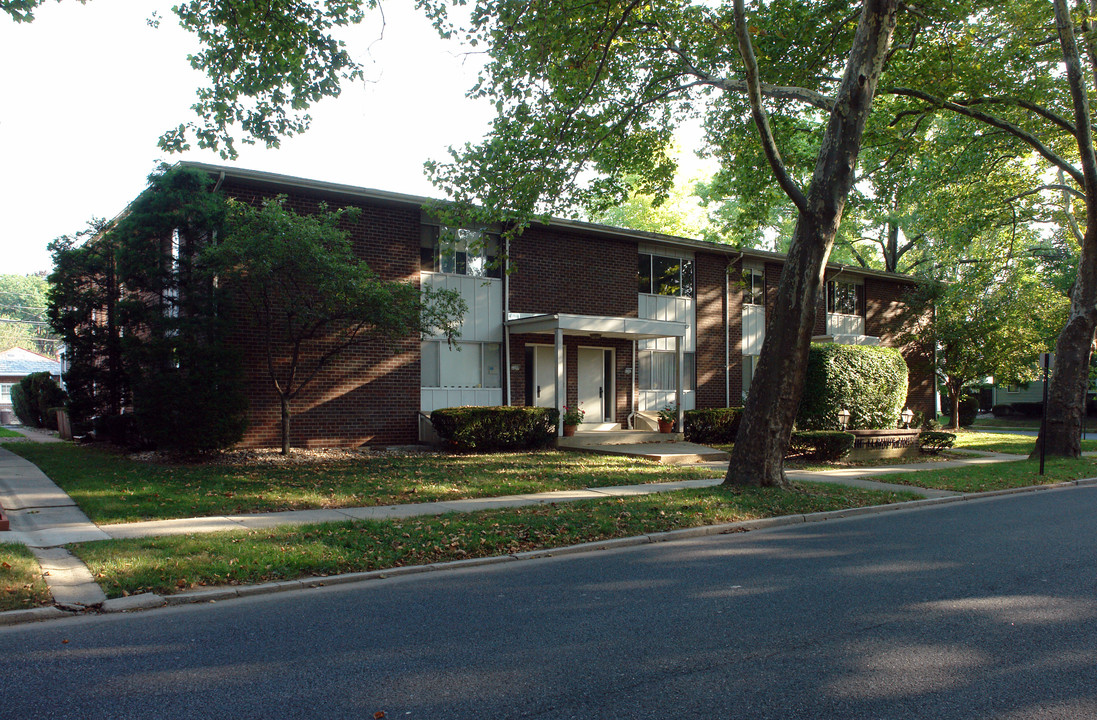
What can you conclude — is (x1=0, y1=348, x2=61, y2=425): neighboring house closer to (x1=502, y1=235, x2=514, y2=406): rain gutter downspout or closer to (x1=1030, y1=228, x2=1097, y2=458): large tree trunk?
(x1=502, y1=235, x2=514, y2=406): rain gutter downspout

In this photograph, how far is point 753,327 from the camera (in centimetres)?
2556

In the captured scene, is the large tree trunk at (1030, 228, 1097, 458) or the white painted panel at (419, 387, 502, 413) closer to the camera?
the large tree trunk at (1030, 228, 1097, 458)

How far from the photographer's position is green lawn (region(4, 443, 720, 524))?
10.2 m

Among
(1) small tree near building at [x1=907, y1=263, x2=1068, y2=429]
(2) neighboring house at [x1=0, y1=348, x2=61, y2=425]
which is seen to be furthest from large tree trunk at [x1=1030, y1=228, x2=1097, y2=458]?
(2) neighboring house at [x1=0, y1=348, x2=61, y2=425]

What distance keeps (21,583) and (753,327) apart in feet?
73.9

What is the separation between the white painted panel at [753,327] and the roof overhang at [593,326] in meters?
5.23

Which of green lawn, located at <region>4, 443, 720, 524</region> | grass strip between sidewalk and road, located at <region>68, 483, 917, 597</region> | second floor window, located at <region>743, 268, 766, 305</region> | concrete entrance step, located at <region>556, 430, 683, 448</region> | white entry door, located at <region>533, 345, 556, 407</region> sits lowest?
grass strip between sidewalk and road, located at <region>68, 483, 917, 597</region>

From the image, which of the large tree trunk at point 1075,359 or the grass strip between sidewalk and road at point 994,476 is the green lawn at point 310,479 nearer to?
the grass strip between sidewalk and road at point 994,476

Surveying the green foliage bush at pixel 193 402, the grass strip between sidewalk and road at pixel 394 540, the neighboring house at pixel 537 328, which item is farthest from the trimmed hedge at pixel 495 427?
the grass strip between sidewalk and road at pixel 394 540

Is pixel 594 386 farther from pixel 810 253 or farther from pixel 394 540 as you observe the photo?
pixel 394 540

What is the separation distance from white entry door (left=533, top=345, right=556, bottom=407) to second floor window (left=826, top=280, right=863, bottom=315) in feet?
40.7

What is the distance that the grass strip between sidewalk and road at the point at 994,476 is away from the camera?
548 inches

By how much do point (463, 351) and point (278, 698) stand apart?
15670 mm

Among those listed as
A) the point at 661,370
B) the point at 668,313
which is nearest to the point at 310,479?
the point at 661,370
